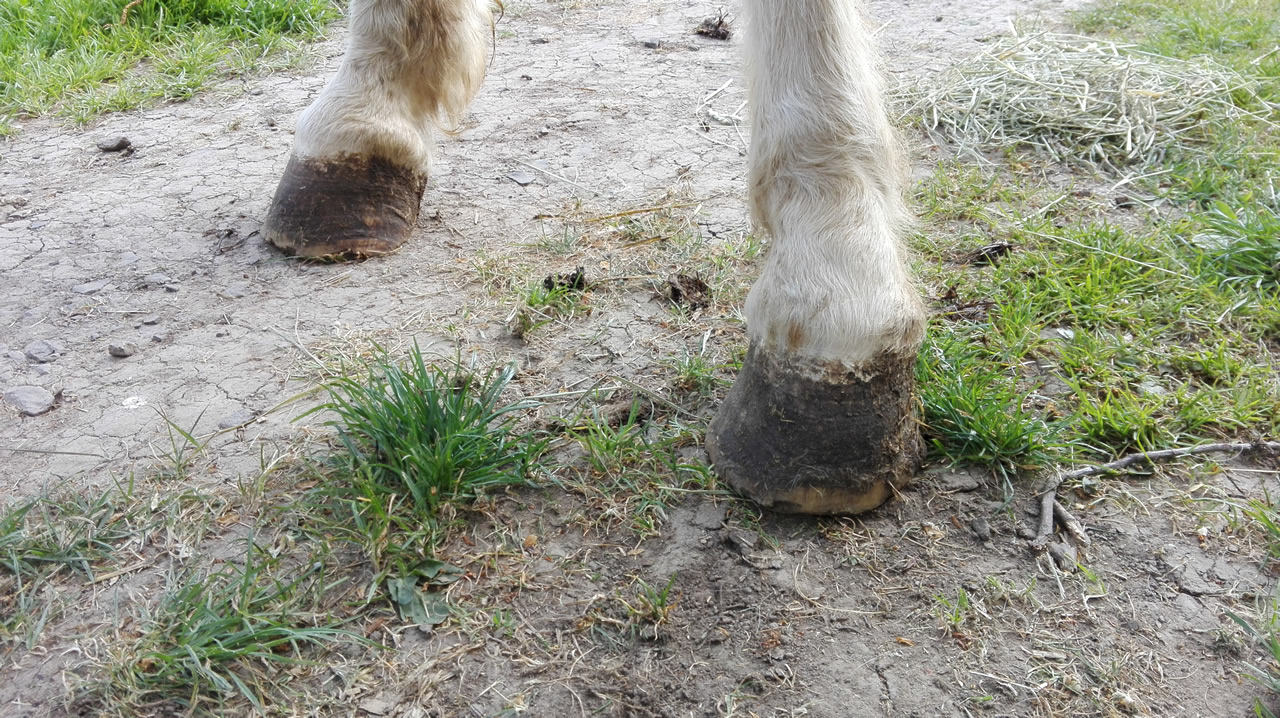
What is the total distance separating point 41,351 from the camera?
250 centimetres

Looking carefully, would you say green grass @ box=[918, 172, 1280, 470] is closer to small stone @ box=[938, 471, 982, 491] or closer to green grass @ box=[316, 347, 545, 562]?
small stone @ box=[938, 471, 982, 491]

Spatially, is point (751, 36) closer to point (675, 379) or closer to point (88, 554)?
point (675, 379)

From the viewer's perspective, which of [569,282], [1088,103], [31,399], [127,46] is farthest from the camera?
[127,46]

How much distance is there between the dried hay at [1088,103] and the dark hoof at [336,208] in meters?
2.12

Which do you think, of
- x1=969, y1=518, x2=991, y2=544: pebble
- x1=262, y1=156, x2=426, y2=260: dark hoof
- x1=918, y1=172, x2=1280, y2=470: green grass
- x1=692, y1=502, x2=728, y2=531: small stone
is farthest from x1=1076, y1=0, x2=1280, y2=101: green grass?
x1=262, y1=156, x2=426, y2=260: dark hoof

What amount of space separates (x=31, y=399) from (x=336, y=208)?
957 mm

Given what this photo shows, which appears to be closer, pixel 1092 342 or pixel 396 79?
pixel 1092 342

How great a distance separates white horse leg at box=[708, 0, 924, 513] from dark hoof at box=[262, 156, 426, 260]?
1.32 metres

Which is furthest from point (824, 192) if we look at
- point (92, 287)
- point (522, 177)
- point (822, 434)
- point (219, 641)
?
point (92, 287)

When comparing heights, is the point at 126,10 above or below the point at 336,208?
above

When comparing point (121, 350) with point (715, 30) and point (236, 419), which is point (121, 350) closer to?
point (236, 419)

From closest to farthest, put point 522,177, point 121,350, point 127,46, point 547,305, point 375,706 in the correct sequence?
point 375,706, point 121,350, point 547,305, point 522,177, point 127,46

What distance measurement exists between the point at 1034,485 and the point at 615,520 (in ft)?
2.90

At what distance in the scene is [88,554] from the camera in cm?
183
